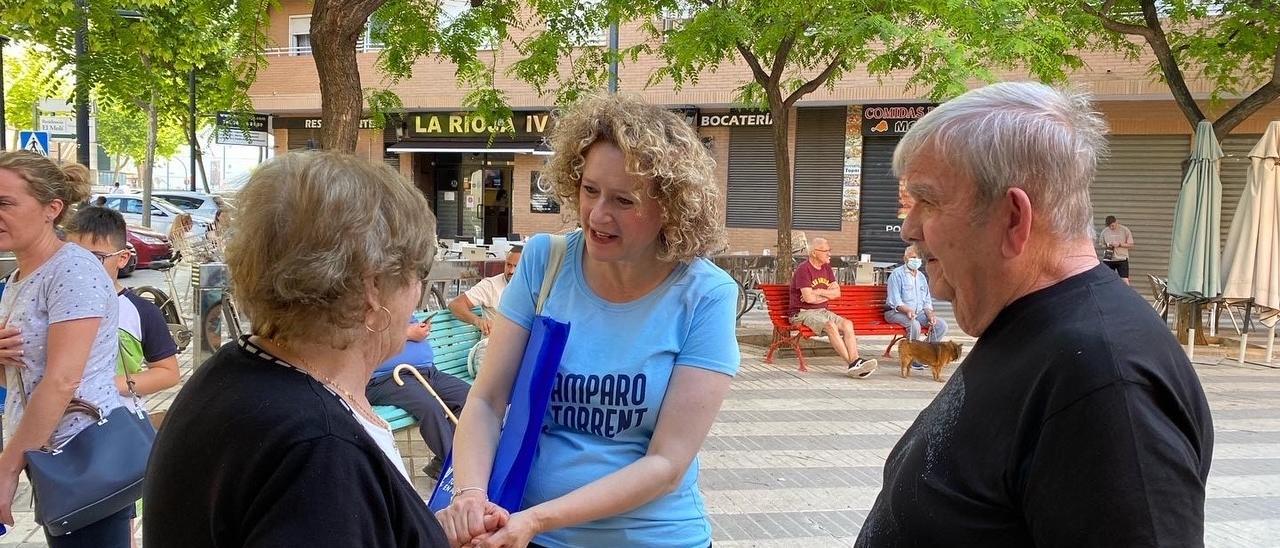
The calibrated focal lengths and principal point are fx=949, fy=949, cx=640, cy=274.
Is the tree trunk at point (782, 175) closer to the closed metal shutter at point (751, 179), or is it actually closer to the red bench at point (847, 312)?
A: the red bench at point (847, 312)

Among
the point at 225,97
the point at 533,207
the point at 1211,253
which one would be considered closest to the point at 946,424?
the point at 225,97

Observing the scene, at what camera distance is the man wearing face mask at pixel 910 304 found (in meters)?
10.9

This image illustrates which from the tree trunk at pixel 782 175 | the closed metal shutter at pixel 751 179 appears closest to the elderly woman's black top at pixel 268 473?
the tree trunk at pixel 782 175

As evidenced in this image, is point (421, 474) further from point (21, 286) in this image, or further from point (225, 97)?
point (225, 97)

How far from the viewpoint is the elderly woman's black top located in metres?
1.21

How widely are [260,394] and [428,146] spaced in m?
24.6

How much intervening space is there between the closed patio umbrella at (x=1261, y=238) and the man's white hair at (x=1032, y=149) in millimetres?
11540

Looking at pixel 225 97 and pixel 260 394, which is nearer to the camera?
pixel 260 394

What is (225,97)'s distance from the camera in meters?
8.95

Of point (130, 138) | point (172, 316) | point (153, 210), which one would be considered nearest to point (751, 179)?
point (172, 316)

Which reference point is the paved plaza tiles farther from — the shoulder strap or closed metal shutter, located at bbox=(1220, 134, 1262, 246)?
closed metal shutter, located at bbox=(1220, 134, 1262, 246)

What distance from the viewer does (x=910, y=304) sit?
11.0 metres

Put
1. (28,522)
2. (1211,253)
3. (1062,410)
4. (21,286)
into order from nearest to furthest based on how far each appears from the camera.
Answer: (1062,410) → (21,286) → (28,522) → (1211,253)

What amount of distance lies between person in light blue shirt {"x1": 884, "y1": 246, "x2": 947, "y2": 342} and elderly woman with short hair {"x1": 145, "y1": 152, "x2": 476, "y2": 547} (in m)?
10.1
